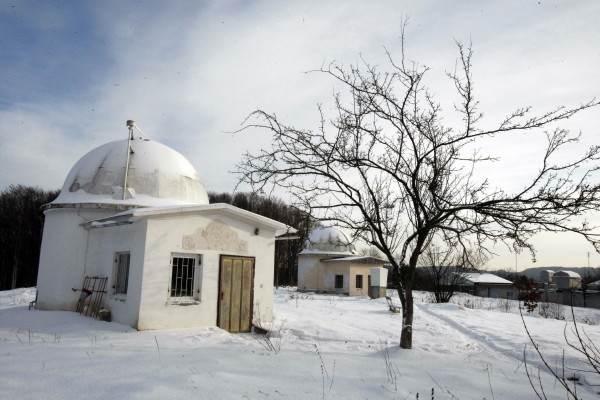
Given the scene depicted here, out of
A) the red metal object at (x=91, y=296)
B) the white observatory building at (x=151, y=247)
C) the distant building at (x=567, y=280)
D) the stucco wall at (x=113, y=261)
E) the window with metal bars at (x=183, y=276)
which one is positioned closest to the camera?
the stucco wall at (x=113, y=261)

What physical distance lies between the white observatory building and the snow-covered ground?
1109 mm

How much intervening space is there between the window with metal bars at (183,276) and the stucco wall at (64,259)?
446cm

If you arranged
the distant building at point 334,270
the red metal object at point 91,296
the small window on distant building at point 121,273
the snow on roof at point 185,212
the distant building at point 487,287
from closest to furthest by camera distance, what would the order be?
the snow on roof at point 185,212 < the small window on distant building at point 121,273 < the red metal object at point 91,296 < the distant building at point 334,270 < the distant building at point 487,287

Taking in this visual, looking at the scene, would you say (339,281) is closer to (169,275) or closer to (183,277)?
(183,277)

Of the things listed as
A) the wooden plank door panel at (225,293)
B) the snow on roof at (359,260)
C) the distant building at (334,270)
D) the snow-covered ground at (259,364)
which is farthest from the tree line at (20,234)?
the snow-covered ground at (259,364)

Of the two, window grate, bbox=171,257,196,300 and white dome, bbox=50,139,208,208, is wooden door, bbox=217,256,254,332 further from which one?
white dome, bbox=50,139,208,208

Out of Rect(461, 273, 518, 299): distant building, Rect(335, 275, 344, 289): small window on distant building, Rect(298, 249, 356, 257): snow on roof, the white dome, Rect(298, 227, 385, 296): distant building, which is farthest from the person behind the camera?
Rect(461, 273, 518, 299): distant building

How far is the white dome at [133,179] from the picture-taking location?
14.3 m

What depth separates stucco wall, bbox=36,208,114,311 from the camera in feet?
46.0

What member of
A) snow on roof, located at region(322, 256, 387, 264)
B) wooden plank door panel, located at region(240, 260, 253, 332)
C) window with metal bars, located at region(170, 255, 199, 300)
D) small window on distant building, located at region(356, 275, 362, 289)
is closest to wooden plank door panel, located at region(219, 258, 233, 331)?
wooden plank door panel, located at region(240, 260, 253, 332)

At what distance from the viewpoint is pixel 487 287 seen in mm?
42719

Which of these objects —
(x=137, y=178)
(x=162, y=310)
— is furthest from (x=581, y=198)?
(x=137, y=178)

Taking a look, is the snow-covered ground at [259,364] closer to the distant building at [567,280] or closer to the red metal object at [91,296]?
the red metal object at [91,296]

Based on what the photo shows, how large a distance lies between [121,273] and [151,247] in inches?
96.1
